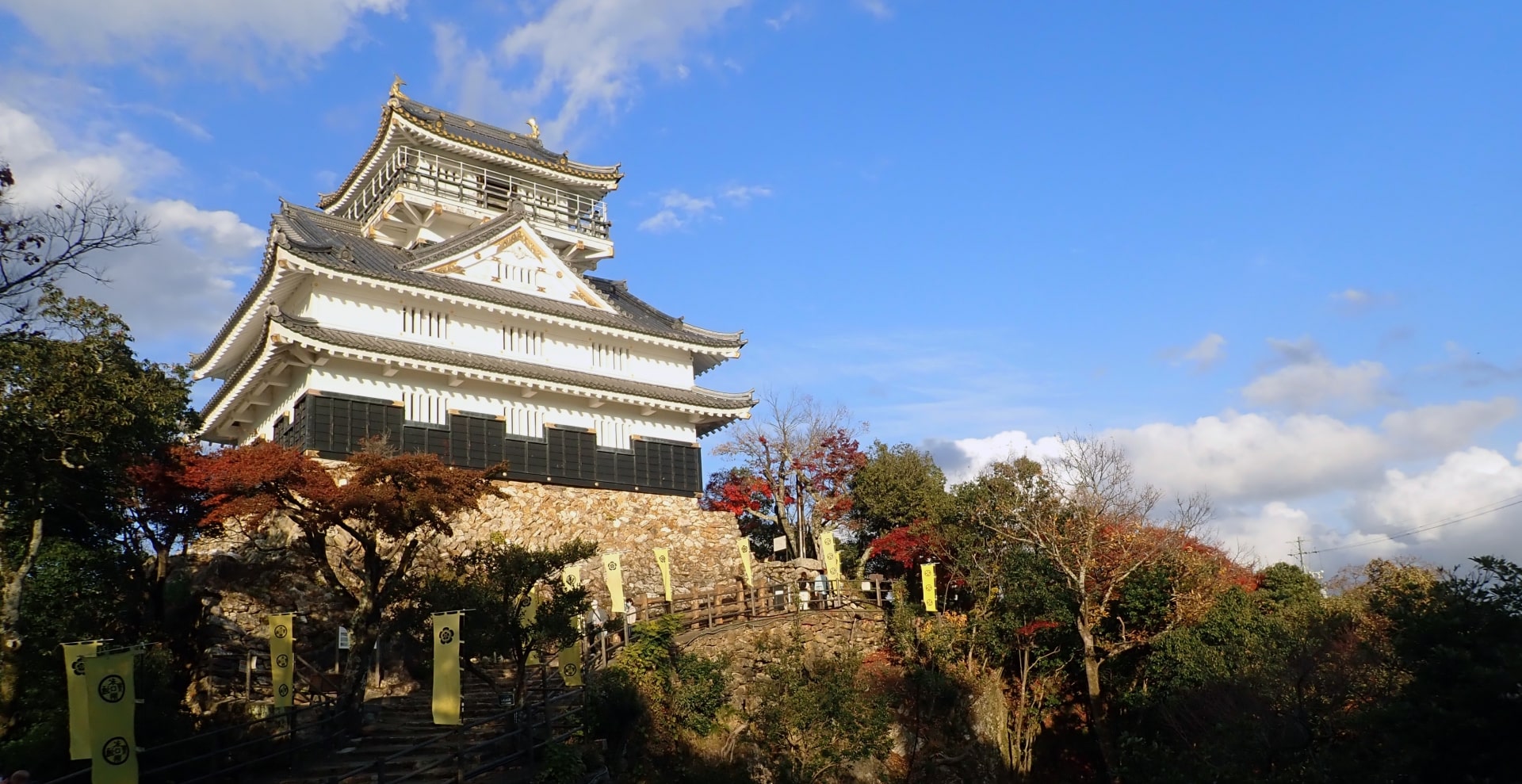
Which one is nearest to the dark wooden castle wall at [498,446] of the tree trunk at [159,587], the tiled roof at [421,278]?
the tiled roof at [421,278]

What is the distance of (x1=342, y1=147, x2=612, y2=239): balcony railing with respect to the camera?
32500mm

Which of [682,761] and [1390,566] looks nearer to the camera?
[682,761]

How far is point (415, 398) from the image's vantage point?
26.3 metres

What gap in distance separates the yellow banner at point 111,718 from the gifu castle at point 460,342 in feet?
40.8

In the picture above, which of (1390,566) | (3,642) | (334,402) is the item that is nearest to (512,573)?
(3,642)

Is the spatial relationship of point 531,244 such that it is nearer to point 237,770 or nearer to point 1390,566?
point 237,770

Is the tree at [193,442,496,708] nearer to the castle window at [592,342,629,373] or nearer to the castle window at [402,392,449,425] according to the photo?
the castle window at [402,392,449,425]

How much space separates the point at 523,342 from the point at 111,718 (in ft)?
57.6

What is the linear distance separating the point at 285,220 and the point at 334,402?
6.23 meters

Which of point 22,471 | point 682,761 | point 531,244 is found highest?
point 531,244

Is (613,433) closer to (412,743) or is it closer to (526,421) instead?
(526,421)

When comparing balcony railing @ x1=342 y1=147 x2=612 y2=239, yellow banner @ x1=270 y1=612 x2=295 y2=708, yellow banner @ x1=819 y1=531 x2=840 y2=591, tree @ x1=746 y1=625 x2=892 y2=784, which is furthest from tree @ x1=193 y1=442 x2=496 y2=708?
balcony railing @ x1=342 y1=147 x2=612 y2=239

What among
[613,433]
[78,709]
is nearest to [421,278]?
[613,433]

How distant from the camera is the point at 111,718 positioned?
12.1 meters
